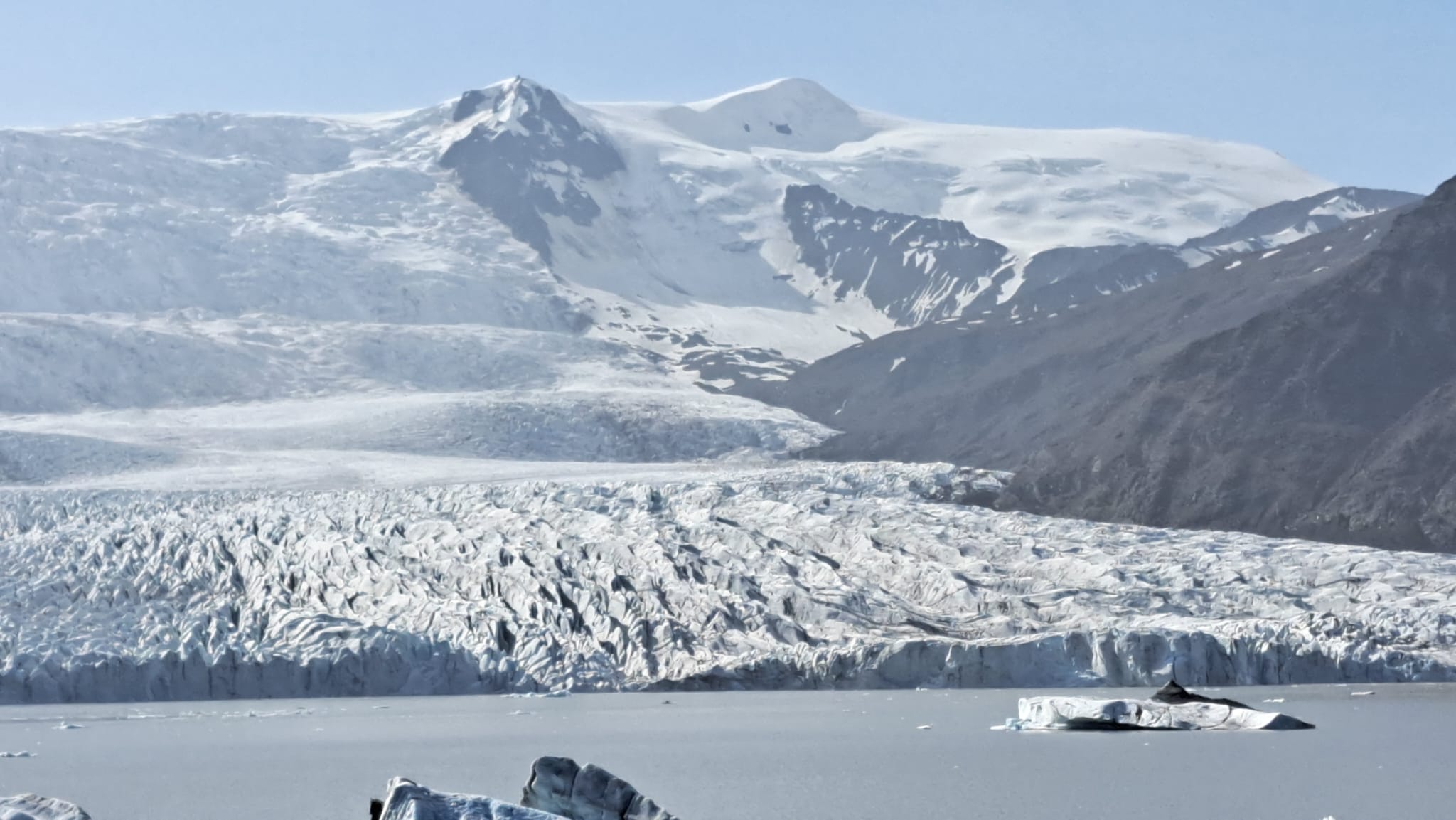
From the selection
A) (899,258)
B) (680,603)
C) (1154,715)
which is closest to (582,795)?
(1154,715)

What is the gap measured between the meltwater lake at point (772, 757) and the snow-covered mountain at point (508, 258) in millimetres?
20435

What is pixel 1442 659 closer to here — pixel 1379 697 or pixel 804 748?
pixel 1379 697

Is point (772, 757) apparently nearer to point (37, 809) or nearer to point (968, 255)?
point (37, 809)

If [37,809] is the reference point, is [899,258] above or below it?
above

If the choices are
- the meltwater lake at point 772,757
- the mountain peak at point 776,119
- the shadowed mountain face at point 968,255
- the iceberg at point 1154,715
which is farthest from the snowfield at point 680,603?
the mountain peak at point 776,119

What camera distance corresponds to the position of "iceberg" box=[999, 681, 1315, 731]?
17.3m

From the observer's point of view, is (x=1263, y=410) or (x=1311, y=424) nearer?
(x=1311, y=424)

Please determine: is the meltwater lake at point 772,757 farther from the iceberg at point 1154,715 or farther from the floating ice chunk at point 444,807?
the floating ice chunk at point 444,807

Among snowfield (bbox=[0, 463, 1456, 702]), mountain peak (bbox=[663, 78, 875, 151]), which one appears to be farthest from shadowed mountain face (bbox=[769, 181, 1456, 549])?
mountain peak (bbox=[663, 78, 875, 151])

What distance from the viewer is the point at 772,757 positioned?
53.0 ft

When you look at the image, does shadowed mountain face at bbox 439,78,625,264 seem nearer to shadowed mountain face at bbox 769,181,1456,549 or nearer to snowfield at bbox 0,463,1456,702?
shadowed mountain face at bbox 769,181,1456,549

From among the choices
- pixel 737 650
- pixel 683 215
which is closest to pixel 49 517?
pixel 737 650

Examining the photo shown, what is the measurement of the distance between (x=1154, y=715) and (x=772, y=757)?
440cm

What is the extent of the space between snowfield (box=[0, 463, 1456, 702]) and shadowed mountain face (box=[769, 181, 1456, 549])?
26.9ft
